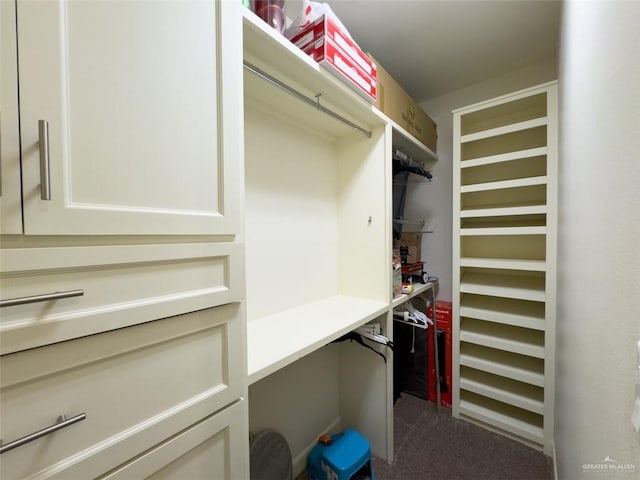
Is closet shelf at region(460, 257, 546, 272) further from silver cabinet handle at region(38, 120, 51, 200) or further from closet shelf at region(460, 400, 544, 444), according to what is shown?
silver cabinet handle at region(38, 120, 51, 200)

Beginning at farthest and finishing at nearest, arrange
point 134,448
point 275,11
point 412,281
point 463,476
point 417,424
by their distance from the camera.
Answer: point 412,281
point 417,424
point 463,476
point 275,11
point 134,448

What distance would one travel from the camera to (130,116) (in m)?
0.53

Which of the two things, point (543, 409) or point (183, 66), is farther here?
point (543, 409)

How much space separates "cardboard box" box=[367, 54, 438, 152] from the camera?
1.46 meters

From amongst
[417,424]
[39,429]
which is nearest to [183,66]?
[39,429]

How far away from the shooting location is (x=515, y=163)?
73.5 inches

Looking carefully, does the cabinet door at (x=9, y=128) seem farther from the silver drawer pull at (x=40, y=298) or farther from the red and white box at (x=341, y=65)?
the red and white box at (x=341, y=65)

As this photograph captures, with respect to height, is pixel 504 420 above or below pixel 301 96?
below

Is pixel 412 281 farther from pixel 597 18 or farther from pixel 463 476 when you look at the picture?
pixel 597 18

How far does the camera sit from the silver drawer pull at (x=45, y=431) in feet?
1.30

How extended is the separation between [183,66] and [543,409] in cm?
241

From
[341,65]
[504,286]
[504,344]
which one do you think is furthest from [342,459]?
[341,65]

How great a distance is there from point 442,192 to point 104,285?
2.33 meters

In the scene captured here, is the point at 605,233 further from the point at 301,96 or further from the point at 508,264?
the point at 508,264
